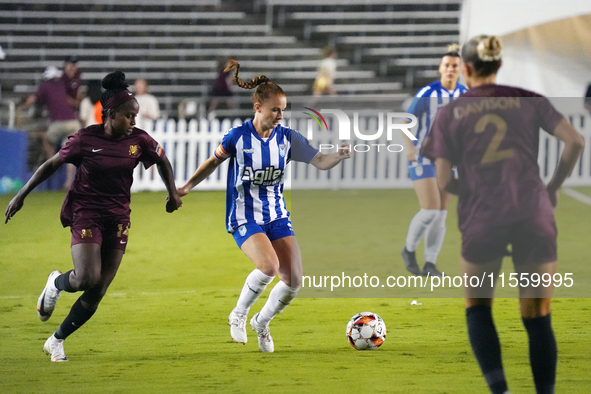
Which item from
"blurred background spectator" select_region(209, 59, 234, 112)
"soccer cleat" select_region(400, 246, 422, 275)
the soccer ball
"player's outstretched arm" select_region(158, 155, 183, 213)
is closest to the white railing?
"blurred background spectator" select_region(209, 59, 234, 112)

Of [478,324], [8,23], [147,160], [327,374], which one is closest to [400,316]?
[327,374]

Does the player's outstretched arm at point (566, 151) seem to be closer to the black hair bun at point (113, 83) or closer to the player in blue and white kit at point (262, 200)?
the player in blue and white kit at point (262, 200)

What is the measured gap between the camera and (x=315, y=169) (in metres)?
17.3

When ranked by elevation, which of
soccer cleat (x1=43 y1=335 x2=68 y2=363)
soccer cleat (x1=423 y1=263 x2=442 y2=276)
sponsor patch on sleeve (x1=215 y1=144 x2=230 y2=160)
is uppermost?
sponsor patch on sleeve (x1=215 y1=144 x2=230 y2=160)

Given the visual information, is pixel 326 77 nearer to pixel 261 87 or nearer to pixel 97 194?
pixel 261 87

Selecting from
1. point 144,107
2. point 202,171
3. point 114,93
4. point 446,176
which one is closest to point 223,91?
point 144,107

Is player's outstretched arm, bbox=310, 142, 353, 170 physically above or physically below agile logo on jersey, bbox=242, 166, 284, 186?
above

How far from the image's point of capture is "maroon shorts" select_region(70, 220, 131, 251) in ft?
20.4

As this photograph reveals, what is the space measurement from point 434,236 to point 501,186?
534 cm

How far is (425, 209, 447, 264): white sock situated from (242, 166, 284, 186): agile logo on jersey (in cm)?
348

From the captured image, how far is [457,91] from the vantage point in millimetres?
9469

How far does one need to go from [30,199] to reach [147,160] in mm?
10769

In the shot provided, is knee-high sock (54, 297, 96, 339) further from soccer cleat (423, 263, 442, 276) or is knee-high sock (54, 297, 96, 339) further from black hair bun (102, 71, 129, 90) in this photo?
soccer cleat (423, 263, 442, 276)

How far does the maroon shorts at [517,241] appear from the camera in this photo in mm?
4359
